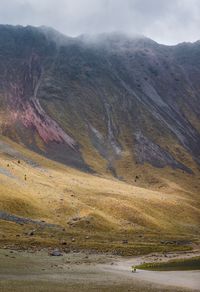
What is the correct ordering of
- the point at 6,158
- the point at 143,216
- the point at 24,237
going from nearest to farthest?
the point at 24,237 → the point at 143,216 → the point at 6,158

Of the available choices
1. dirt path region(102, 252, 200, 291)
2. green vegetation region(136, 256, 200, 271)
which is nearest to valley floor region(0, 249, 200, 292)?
dirt path region(102, 252, 200, 291)

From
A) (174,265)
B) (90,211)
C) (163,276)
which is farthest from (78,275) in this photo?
(90,211)

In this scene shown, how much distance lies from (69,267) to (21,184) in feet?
244

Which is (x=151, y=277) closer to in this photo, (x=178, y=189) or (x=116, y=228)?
(x=116, y=228)

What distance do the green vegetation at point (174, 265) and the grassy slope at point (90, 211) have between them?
36.0 feet

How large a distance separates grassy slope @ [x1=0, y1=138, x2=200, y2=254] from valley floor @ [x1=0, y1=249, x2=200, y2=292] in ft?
45.4

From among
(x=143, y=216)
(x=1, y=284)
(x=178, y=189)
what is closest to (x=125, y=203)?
(x=143, y=216)

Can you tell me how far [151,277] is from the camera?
5656 centimetres

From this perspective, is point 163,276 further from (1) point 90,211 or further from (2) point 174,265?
(1) point 90,211

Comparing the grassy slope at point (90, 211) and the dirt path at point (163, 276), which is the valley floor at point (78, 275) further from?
the grassy slope at point (90, 211)

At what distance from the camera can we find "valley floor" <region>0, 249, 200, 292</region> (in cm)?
4575

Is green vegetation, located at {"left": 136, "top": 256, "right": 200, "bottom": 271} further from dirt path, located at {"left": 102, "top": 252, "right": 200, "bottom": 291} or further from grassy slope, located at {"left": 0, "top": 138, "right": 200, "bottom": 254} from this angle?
grassy slope, located at {"left": 0, "top": 138, "right": 200, "bottom": 254}

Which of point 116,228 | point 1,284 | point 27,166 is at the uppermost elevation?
point 27,166

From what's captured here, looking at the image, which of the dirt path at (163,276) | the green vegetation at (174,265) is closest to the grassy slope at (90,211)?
the green vegetation at (174,265)
